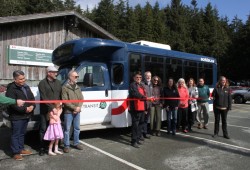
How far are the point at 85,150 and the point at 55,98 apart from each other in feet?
5.09

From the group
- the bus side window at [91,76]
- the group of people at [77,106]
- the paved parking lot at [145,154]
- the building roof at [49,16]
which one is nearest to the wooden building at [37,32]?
the building roof at [49,16]

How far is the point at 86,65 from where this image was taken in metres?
8.52

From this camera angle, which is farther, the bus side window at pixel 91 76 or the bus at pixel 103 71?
the bus at pixel 103 71

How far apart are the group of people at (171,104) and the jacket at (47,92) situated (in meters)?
2.00

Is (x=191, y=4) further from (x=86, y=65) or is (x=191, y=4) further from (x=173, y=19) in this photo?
(x=86, y=65)

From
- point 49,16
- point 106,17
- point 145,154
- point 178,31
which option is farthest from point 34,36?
point 178,31

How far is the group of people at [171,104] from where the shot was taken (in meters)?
7.91

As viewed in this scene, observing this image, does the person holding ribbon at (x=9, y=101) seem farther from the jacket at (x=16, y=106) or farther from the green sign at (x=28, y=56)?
the green sign at (x=28, y=56)

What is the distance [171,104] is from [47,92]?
4.18 meters

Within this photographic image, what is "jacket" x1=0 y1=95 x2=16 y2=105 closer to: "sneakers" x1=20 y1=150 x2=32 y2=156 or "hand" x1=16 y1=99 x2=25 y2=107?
"hand" x1=16 y1=99 x2=25 y2=107

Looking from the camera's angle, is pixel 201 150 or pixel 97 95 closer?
Answer: pixel 201 150

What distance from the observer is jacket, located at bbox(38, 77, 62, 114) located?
680 cm

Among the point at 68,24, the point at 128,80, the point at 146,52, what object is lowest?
the point at 128,80

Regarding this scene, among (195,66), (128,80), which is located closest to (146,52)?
(128,80)
